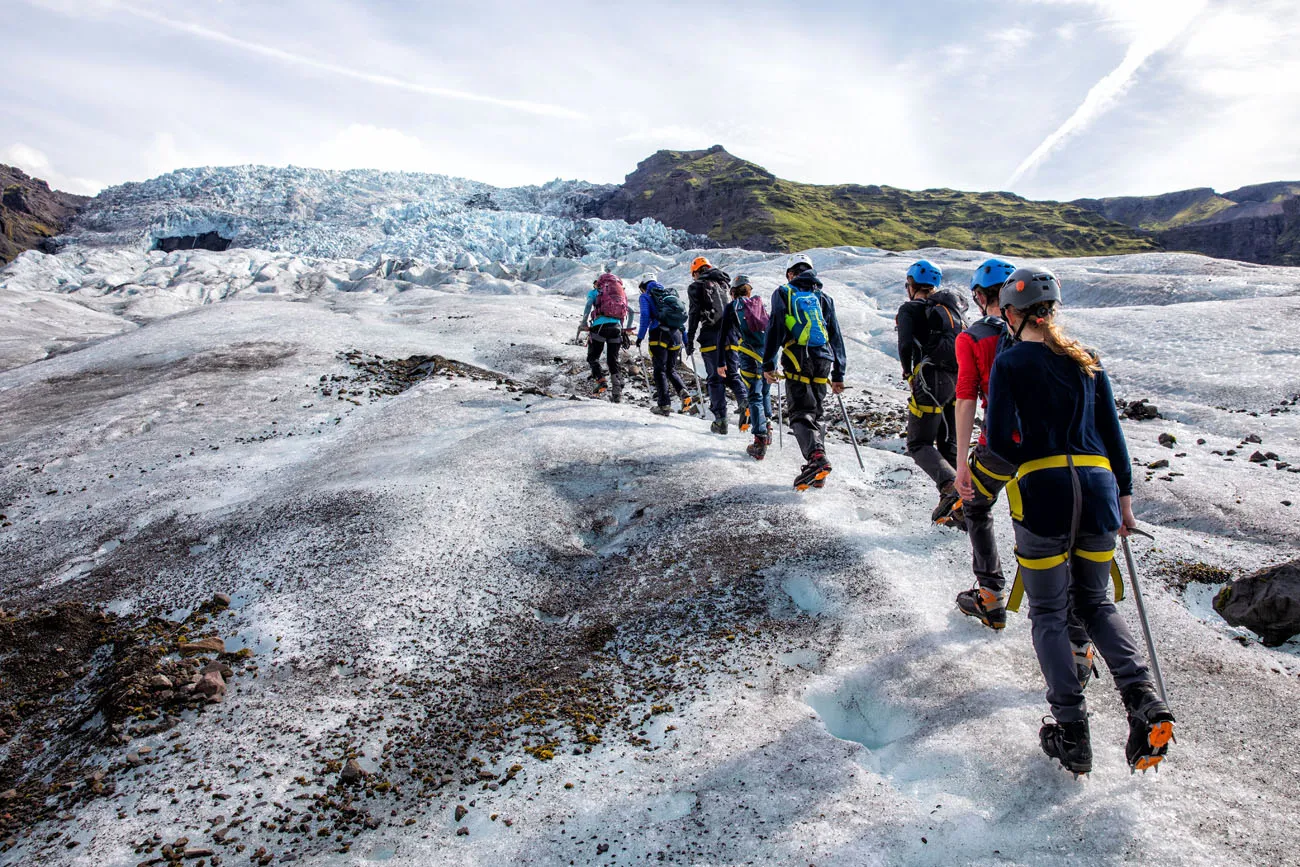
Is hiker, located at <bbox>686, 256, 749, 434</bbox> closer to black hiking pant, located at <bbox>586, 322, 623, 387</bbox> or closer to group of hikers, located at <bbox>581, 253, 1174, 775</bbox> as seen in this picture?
black hiking pant, located at <bbox>586, 322, 623, 387</bbox>

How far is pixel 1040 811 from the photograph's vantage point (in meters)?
4.43

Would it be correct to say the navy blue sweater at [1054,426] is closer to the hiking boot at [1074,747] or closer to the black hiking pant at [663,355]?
the hiking boot at [1074,747]

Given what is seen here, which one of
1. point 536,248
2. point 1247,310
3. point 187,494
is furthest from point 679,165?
point 187,494

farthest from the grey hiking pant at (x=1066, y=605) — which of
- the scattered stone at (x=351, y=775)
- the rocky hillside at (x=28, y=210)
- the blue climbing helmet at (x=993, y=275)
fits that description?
the rocky hillside at (x=28, y=210)

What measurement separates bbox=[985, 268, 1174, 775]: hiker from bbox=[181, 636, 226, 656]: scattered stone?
7388mm

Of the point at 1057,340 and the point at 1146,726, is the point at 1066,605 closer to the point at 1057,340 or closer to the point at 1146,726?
the point at 1146,726

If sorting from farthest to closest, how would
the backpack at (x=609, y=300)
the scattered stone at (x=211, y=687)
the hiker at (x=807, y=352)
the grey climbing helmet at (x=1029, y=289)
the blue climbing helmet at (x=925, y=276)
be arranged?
the backpack at (x=609, y=300), the hiker at (x=807, y=352), the blue climbing helmet at (x=925, y=276), the scattered stone at (x=211, y=687), the grey climbing helmet at (x=1029, y=289)

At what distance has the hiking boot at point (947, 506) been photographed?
27.7ft

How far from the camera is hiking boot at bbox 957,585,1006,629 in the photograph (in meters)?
6.57

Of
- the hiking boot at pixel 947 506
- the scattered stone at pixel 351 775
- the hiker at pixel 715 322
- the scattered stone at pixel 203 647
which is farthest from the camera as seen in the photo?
the hiker at pixel 715 322

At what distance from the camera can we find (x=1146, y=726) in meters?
4.31

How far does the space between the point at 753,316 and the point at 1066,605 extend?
856 centimetres

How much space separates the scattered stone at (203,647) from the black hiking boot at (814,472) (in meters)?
7.34

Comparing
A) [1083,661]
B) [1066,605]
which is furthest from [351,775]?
[1083,661]
